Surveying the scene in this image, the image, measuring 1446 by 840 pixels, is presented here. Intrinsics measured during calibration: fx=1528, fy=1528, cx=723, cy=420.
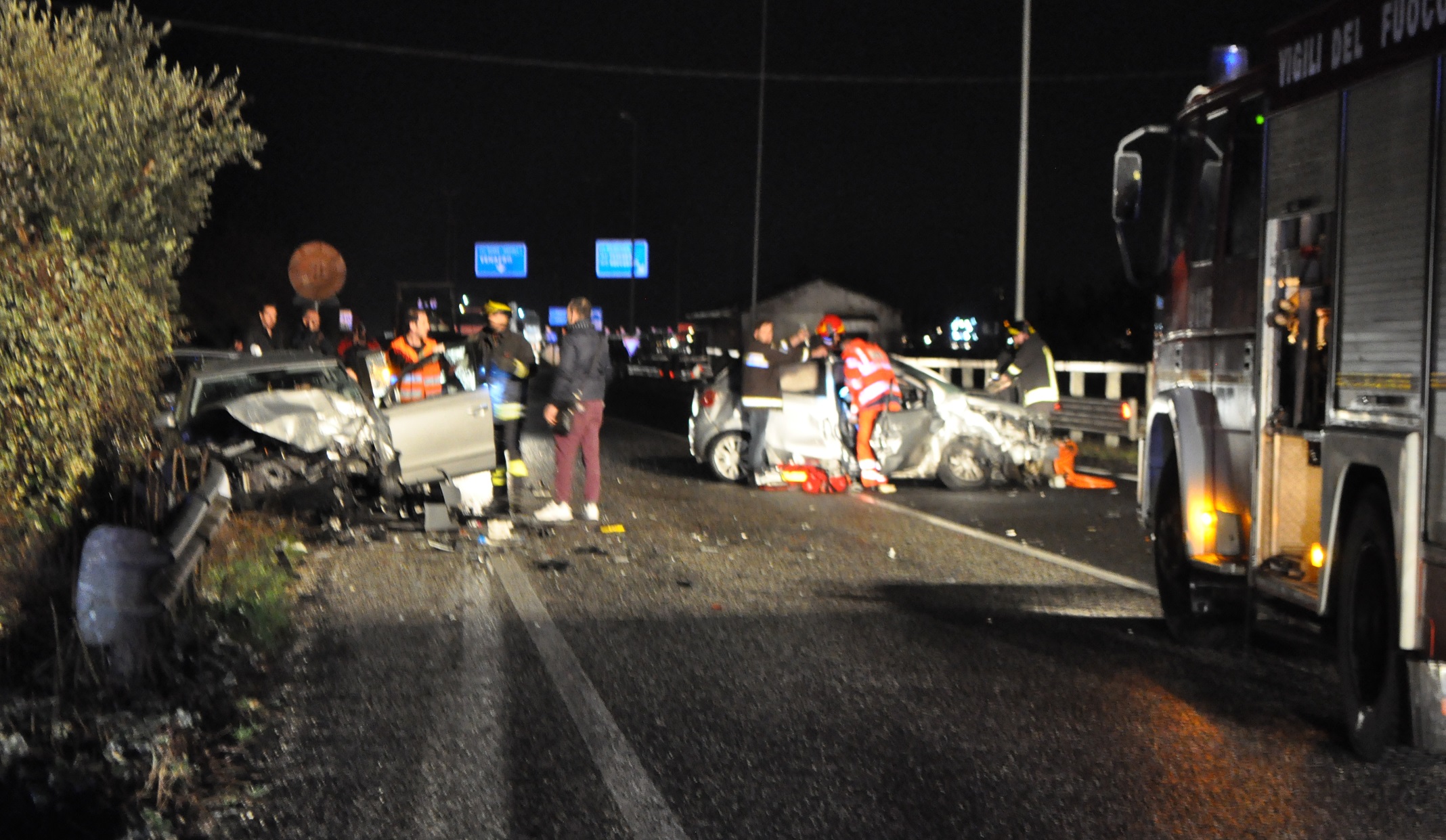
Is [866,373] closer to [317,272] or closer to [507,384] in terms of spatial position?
[507,384]

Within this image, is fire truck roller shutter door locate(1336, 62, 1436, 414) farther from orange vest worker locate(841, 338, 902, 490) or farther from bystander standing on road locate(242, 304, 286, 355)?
bystander standing on road locate(242, 304, 286, 355)

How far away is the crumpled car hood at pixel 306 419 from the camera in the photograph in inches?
433

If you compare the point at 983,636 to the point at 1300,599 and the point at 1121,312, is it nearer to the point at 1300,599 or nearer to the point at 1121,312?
the point at 1300,599

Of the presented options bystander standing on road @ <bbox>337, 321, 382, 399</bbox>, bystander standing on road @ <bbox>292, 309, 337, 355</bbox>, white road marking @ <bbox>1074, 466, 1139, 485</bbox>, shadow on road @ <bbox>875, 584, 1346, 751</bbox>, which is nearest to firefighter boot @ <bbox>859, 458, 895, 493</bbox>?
white road marking @ <bbox>1074, 466, 1139, 485</bbox>

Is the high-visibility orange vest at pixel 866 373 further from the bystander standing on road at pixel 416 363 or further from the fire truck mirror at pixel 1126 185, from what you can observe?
the fire truck mirror at pixel 1126 185

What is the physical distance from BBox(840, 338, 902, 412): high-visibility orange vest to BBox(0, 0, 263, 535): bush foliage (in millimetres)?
6151

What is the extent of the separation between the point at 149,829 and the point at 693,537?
296 inches

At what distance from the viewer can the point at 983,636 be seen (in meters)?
8.28

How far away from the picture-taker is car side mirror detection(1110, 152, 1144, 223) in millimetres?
8617

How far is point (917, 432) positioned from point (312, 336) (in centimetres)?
636

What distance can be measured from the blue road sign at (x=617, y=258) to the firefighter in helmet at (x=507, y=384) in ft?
184

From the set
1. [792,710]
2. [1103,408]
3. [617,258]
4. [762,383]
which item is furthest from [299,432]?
[617,258]

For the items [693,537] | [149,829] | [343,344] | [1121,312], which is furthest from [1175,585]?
[1121,312]

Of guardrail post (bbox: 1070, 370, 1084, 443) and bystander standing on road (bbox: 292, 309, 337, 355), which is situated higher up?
bystander standing on road (bbox: 292, 309, 337, 355)
